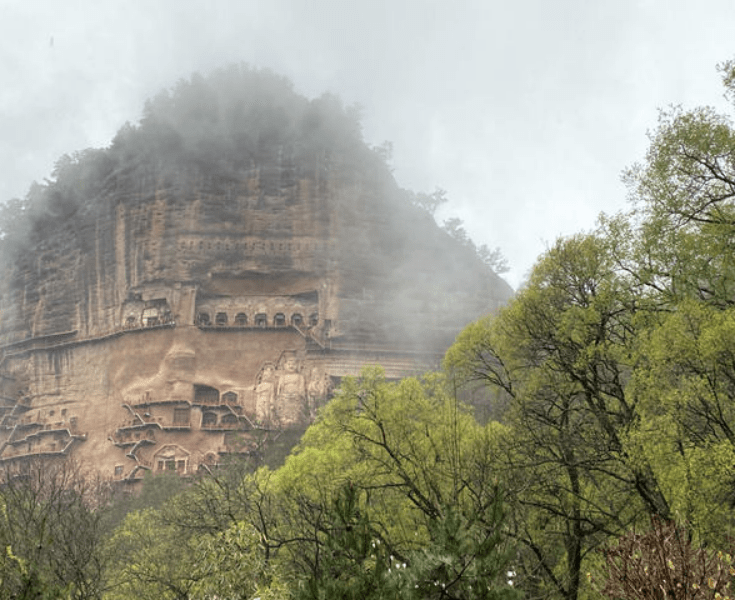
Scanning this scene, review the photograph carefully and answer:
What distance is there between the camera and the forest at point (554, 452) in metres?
10.2

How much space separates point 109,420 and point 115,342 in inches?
267

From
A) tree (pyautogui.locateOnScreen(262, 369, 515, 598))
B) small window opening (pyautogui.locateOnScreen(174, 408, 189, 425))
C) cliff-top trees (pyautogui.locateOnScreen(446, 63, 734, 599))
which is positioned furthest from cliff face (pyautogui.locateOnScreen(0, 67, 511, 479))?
cliff-top trees (pyautogui.locateOnScreen(446, 63, 734, 599))

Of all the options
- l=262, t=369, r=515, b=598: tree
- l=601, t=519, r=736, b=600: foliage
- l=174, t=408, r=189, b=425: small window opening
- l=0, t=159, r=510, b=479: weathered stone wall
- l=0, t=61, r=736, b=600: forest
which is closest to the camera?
l=601, t=519, r=736, b=600: foliage

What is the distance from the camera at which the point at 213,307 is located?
7112 cm

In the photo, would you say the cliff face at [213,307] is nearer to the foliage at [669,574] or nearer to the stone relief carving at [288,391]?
the stone relief carving at [288,391]

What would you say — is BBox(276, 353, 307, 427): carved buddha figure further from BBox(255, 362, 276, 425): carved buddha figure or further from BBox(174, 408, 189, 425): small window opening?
BBox(174, 408, 189, 425): small window opening

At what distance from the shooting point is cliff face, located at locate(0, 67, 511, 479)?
67625mm

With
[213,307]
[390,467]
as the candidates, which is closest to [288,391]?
→ [213,307]

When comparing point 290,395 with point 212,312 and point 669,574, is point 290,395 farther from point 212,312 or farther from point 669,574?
point 669,574

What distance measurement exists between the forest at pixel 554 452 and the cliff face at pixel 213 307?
44.8 meters

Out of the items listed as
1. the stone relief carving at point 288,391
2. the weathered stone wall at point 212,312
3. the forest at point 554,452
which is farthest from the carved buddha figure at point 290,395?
the forest at point 554,452

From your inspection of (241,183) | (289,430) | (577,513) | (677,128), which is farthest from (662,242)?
(241,183)

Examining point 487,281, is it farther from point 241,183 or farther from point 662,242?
point 662,242

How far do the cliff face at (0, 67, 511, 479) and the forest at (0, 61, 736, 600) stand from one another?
44797mm
